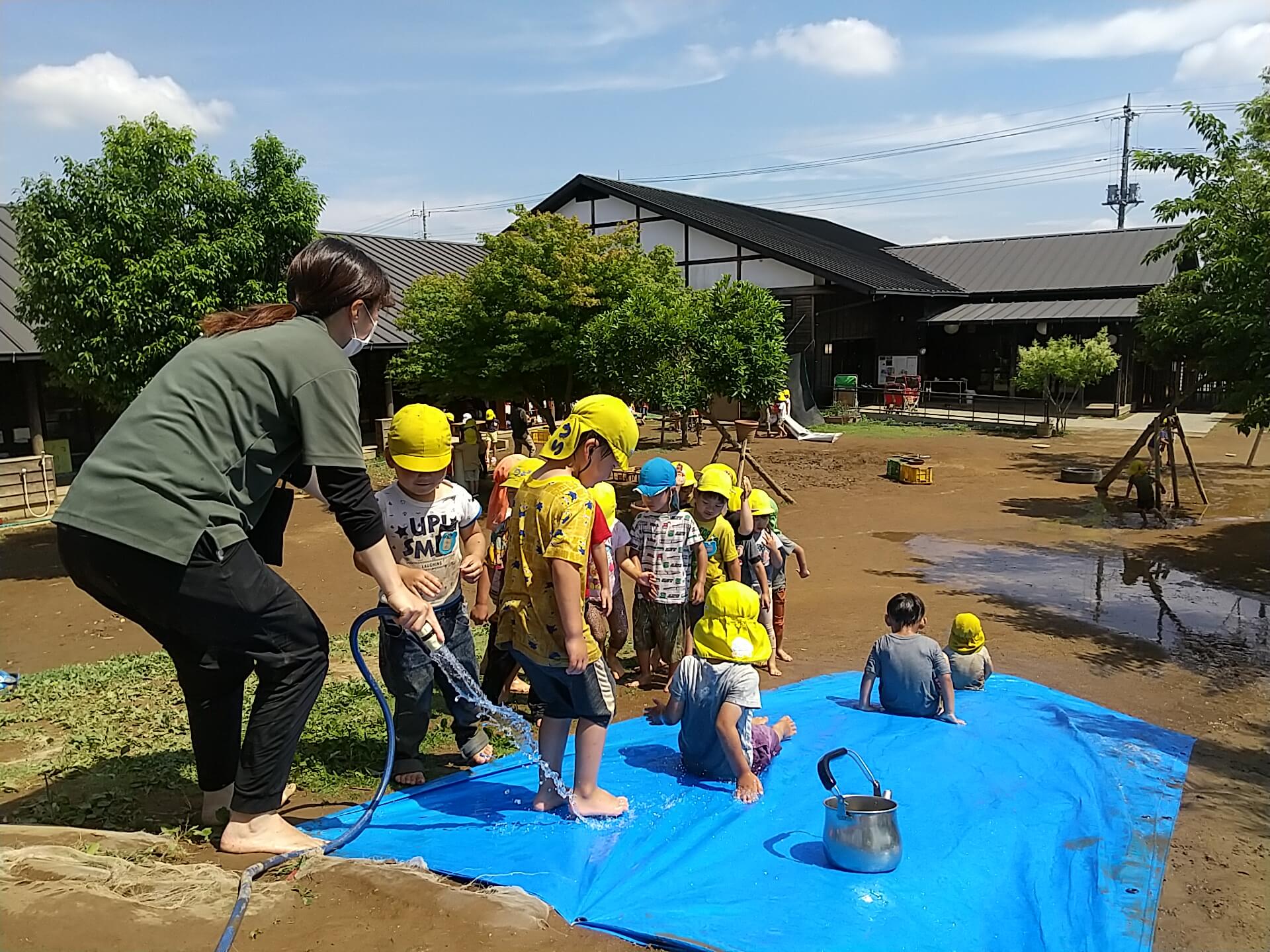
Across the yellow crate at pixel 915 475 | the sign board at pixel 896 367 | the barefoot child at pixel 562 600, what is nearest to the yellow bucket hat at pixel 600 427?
the barefoot child at pixel 562 600

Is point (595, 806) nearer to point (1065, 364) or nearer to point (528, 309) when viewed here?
point (528, 309)

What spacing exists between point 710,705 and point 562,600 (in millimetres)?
1050

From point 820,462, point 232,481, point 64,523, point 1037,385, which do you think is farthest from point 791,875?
point 1037,385

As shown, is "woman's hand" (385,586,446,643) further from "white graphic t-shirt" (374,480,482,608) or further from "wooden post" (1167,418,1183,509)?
"wooden post" (1167,418,1183,509)

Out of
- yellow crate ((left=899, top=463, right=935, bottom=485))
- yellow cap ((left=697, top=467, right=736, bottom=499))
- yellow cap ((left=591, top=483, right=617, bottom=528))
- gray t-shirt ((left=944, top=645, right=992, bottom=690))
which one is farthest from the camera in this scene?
yellow crate ((left=899, top=463, right=935, bottom=485))

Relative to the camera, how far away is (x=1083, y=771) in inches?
174

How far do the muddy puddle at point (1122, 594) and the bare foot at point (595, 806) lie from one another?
5310 millimetres

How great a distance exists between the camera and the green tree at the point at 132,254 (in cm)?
1016

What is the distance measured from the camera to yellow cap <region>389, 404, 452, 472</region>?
13.5 ft

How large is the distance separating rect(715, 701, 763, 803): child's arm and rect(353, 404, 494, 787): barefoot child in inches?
48.8

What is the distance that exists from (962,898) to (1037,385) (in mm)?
22231

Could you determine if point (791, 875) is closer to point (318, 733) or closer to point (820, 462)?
point (318, 733)

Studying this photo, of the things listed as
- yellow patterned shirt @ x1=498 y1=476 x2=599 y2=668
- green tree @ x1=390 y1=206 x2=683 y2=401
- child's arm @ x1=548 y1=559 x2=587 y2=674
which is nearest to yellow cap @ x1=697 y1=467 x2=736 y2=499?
yellow patterned shirt @ x1=498 y1=476 x2=599 y2=668

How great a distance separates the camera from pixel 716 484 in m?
6.01
